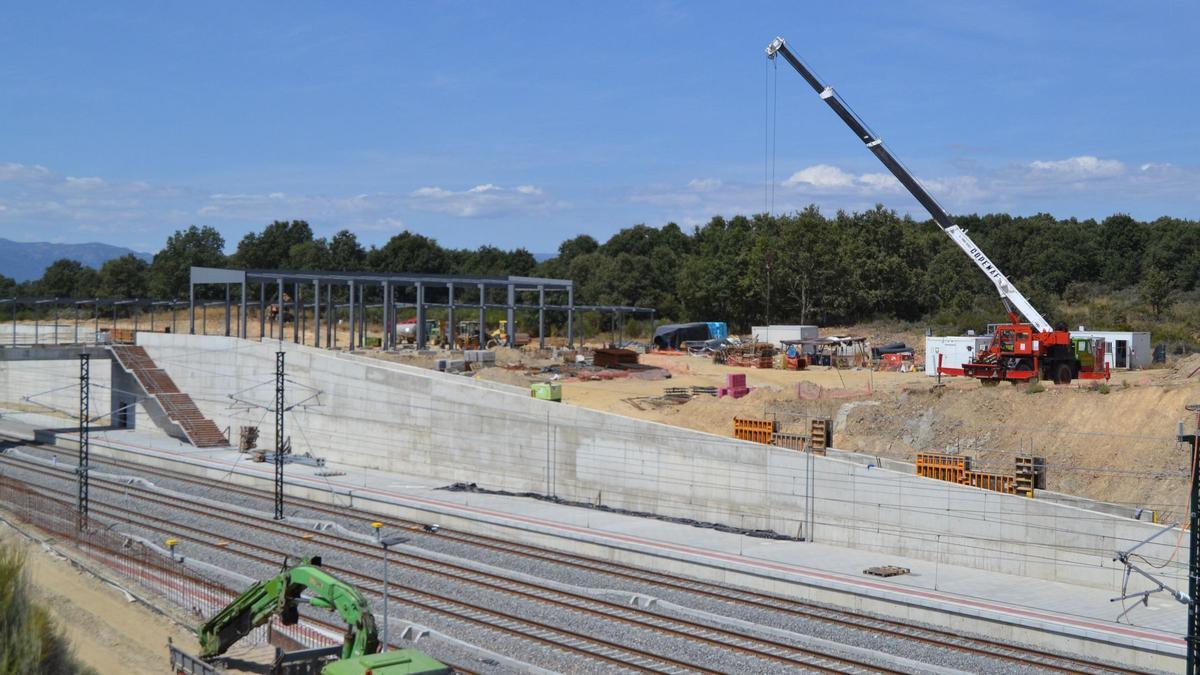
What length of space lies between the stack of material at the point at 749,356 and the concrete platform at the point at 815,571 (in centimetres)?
2089

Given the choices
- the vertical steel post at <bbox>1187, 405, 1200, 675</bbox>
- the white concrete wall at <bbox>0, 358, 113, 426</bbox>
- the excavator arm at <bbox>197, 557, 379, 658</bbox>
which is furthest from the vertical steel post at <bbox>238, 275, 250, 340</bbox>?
the vertical steel post at <bbox>1187, 405, 1200, 675</bbox>

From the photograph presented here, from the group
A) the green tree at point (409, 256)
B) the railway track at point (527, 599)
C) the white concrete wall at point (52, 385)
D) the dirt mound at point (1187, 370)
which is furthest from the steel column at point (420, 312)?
the green tree at point (409, 256)

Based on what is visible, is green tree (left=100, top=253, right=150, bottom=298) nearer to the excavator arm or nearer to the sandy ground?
the sandy ground

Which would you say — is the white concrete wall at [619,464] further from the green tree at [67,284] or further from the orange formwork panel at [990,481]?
the green tree at [67,284]

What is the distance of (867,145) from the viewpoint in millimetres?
46812

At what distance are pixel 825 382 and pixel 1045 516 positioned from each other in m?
23.1

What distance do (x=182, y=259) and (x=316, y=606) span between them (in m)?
106

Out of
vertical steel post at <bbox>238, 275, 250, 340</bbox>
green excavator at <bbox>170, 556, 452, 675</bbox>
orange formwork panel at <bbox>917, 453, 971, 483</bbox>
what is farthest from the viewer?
vertical steel post at <bbox>238, 275, 250, 340</bbox>

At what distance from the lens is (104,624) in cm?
2300

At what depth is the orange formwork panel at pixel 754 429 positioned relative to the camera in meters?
38.1

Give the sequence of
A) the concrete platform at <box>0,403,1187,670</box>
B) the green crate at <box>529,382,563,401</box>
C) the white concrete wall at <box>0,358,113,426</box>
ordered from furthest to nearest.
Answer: the white concrete wall at <box>0,358,113,426</box>, the green crate at <box>529,382,563,401</box>, the concrete platform at <box>0,403,1187,670</box>

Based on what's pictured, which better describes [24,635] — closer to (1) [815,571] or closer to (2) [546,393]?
(1) [815,571]

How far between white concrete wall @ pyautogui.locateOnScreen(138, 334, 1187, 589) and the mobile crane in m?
13.4

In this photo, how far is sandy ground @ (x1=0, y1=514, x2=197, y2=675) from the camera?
826 inches
